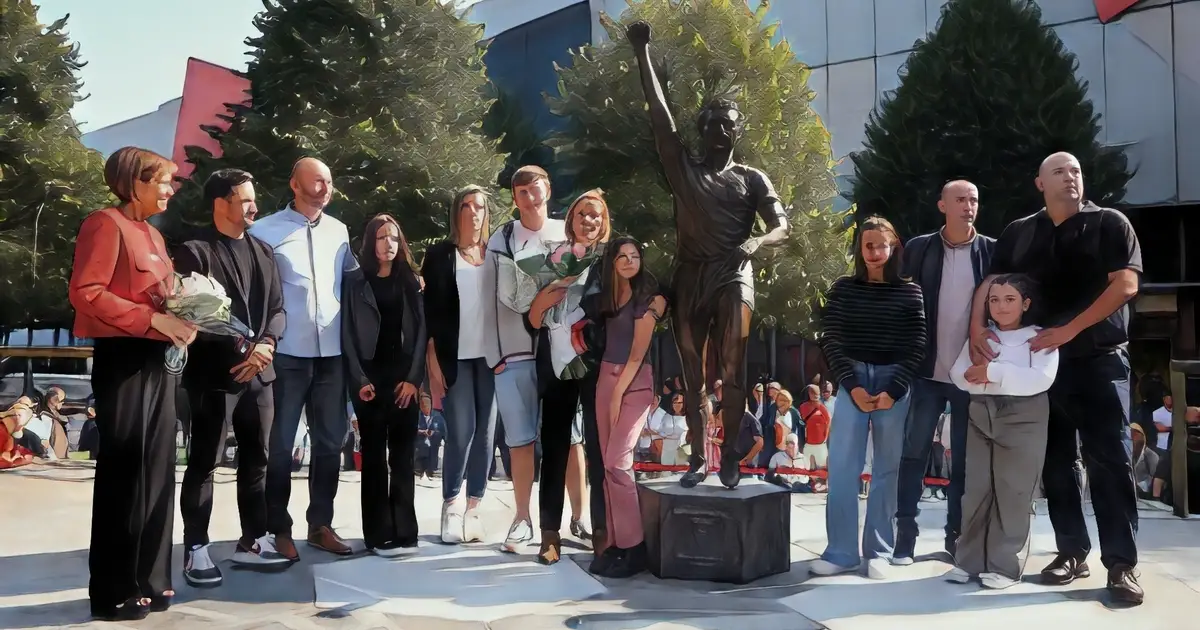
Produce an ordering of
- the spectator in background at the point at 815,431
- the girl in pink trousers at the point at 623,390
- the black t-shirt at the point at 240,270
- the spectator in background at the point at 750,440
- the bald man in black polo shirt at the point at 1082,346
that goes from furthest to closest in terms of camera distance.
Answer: the spectator in background at the point at 815,431, the spectator in background at the point at 750,440, the girl in pink trousers at the point at 623,390, the black t-shirt at the point at 240,270, the bald man in black polo shirt at the point at 1082,346

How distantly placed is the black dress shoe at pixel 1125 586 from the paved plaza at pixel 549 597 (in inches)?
2.6

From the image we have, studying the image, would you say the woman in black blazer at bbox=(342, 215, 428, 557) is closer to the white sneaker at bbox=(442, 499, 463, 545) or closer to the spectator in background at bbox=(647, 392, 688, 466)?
the white sneaker at bbox=(442, 499, 463, 545)

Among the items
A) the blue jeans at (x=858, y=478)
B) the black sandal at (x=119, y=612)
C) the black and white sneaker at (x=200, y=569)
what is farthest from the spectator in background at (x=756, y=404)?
the black sandal at (x=119, y=612)

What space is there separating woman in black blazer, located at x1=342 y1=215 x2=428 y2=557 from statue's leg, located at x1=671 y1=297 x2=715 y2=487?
5.01 feet

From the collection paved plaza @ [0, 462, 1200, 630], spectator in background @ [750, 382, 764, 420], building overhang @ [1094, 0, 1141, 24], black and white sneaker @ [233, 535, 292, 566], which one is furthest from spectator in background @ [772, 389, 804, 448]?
building overhang @ [1094, 0, 1141, 24]

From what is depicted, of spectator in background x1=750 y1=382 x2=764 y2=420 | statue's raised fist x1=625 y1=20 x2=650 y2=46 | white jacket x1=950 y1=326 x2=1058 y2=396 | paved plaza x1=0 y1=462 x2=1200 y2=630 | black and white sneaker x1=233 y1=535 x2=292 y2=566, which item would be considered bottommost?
paved plaza x1=0 y1=462 x2=1200 y2=630

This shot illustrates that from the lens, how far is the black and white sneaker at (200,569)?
468 centimetres

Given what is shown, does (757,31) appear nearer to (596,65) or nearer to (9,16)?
(596,65)

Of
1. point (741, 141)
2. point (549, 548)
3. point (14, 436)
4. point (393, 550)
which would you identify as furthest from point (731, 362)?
point (741, 141)

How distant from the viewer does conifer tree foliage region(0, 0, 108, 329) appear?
19.0m

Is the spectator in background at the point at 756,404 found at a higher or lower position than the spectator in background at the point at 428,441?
higher

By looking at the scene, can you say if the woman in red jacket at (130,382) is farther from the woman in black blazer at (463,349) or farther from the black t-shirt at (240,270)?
the woman in black blazer at (463,349)

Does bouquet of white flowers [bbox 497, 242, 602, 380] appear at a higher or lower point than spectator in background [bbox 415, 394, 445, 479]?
higher

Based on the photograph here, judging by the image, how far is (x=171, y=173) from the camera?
4.30m
